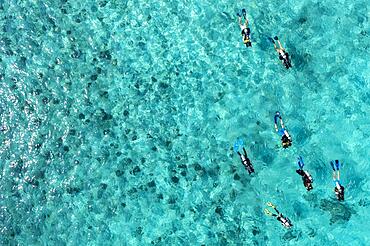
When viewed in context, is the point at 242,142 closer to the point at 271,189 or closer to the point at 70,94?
the point at 271,189

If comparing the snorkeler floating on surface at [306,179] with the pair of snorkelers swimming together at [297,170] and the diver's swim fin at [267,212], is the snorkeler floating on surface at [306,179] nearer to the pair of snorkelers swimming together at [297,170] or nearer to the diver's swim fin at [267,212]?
the pair of snorkelers swimming together at [297,170]

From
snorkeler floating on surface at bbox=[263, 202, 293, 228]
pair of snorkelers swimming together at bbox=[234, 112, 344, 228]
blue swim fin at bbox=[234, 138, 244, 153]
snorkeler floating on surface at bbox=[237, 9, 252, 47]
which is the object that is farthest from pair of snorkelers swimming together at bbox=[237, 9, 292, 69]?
snorkeler floating on surface at bbox=[263, 202, 293, 228]

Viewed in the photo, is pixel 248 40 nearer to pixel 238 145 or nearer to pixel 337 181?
pixel 238 145

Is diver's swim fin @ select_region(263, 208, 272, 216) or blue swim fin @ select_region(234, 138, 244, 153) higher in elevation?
blue swim fin @ select_region(234, 138, 244, 153)

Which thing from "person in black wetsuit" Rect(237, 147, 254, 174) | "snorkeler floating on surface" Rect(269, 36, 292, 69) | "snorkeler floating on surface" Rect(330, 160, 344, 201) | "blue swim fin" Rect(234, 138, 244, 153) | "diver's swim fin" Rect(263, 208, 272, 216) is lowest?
"diver's swim fin" Rect(263, 208, 272, 216)

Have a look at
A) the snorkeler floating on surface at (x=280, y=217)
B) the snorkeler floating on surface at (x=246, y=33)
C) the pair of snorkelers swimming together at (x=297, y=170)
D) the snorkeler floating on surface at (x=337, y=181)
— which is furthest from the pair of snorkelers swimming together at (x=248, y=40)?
the snorkeler floating on surface at (x=280, y=217)

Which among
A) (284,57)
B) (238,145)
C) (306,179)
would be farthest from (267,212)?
(284,57)

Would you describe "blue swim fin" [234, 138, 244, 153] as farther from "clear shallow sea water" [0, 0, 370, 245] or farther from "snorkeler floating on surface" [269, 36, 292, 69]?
"snorkeler floating on surface" [269, 36, 292, 69]
